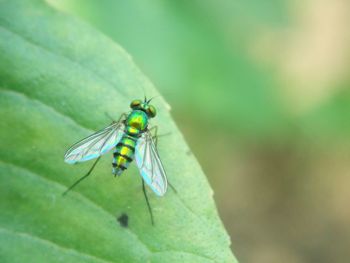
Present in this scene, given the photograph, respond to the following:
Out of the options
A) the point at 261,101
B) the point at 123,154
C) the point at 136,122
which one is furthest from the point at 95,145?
the point at 261,101

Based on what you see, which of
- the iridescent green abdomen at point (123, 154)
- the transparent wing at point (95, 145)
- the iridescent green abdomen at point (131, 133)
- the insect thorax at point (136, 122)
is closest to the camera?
the transparent wing at point (95, 145)

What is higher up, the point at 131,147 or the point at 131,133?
the point at 131,133

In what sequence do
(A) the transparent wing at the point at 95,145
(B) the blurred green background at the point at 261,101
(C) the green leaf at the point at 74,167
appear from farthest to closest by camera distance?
(B) the blurred green background at the point at 261,101, (A) the transparent wing at the point at 95,145, (C) the green leaf at the point at 74,167

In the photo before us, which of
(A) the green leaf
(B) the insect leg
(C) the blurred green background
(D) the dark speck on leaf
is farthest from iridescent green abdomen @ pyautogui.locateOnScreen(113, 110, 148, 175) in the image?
(C) the blurred green background

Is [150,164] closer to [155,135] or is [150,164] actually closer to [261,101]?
[155,135]

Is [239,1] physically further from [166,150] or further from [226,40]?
[166,150]

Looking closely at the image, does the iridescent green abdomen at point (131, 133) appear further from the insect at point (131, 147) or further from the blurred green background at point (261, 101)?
the blurred green background at point (261, 101)

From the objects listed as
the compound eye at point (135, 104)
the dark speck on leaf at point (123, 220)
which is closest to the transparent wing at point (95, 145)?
the compound eye at point (135, 104)

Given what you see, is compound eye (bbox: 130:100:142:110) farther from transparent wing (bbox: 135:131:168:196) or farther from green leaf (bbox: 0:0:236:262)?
transparent wing (bbox: 135:131:168:196)
